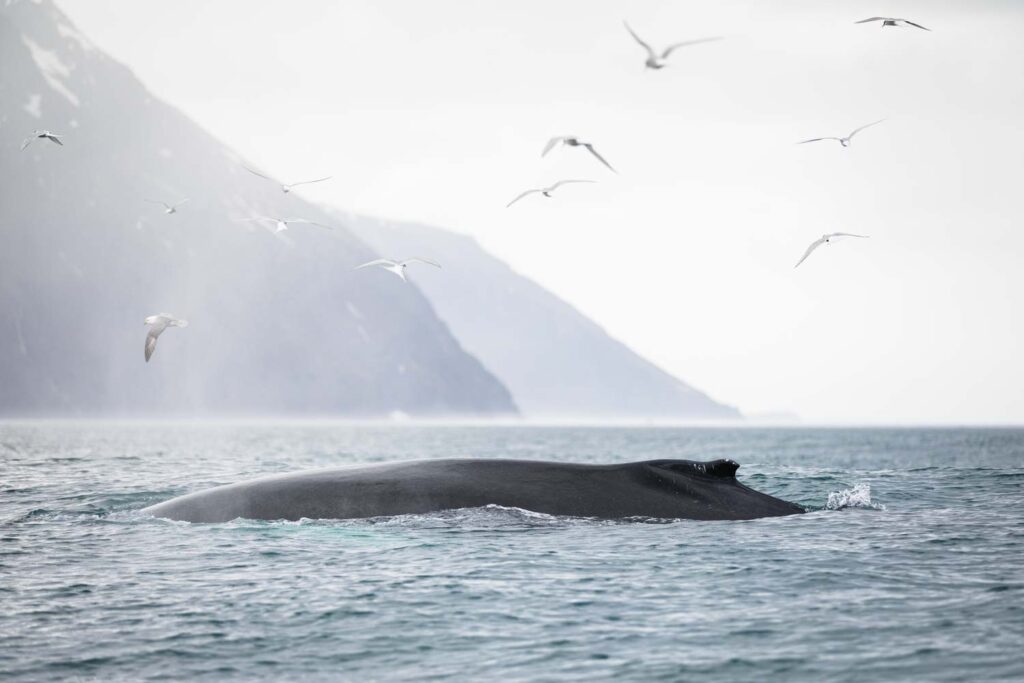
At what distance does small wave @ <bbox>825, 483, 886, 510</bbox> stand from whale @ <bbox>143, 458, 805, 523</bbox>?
2.78m

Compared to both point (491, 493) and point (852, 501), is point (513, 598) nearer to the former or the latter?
point (491, 493)

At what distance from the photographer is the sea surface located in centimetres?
1089

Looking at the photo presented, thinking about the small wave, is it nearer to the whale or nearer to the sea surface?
the sea surface

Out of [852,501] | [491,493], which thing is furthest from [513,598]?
[852,501]

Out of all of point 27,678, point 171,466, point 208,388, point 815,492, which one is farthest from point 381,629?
point 208,388

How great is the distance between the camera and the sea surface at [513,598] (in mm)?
10891

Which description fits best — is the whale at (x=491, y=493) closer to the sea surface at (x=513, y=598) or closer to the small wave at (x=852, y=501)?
the sea surface at (x=513, y=598)

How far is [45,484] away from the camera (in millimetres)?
28797

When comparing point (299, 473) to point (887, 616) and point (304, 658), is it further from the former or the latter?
point (887, 616)

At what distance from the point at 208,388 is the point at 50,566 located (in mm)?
184754

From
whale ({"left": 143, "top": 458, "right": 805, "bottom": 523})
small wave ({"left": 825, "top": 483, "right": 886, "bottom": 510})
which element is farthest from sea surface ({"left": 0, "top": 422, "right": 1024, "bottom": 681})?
small wave ({"left": 825, "top": 483, "right": 886, "bottom": 510})

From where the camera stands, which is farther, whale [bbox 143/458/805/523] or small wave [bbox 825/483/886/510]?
small wave [bbox 825/483/886/510]

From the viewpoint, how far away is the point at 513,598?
529 inches

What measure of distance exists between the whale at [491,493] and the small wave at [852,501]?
278cm
